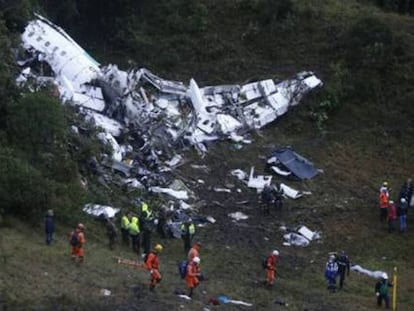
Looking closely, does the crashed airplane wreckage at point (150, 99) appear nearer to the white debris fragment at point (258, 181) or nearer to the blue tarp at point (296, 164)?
the blue tarp at point (296, 164)

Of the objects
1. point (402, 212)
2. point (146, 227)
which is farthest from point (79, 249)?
point (402, 212)

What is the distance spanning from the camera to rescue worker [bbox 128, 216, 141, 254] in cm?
2416

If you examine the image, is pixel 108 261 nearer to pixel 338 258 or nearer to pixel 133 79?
pixel 338 258

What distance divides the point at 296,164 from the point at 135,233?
341 inches

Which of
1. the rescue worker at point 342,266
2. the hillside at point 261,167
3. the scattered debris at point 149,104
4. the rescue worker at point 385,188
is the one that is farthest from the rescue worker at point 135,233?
the rescue worker at point 385,188

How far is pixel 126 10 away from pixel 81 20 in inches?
76.5

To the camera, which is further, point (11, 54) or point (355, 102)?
point (355, 102)

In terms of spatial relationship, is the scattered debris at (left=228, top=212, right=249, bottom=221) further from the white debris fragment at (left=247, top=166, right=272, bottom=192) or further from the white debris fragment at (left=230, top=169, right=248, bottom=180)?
the white debris fragment at (left=230, top=169, right=248, bottom=180)

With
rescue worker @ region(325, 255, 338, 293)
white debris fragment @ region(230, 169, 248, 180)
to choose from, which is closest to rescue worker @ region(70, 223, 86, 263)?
rescue worker @ region(325, 255, 338, 293)

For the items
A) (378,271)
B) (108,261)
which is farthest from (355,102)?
(108,261)

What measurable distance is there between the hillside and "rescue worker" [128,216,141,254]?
27 cm

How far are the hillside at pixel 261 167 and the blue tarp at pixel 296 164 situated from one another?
0.38 meters

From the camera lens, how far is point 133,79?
111ft

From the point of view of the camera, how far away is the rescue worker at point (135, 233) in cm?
2416
